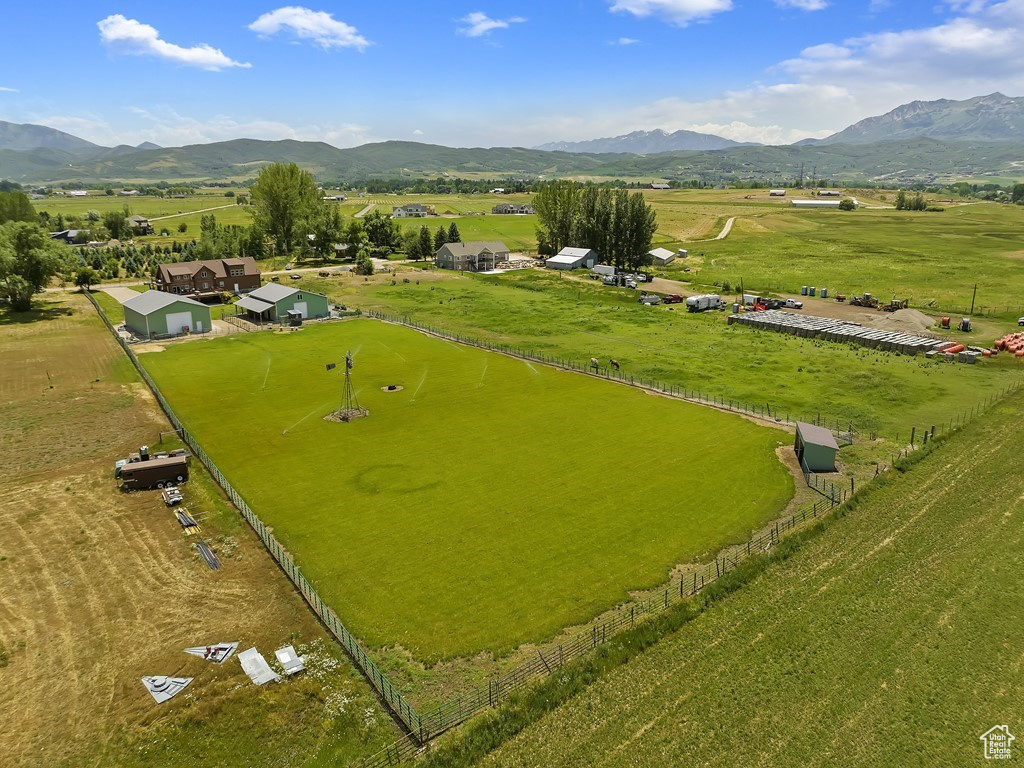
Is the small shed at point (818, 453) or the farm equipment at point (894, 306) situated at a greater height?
the farm equipment at point (894, 306)

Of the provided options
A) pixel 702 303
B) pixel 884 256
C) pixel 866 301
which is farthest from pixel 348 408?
pixel 884 256

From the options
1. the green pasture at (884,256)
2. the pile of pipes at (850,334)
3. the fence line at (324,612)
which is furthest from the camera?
the green pasture at (884,256)

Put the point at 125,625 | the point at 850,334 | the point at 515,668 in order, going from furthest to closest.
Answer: the point at 850,334 → the point at 125,625 → the point at 515,668

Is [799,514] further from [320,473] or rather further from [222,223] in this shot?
[222,223]

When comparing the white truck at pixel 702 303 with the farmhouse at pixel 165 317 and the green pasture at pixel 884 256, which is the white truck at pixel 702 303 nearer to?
the green pasture at pixel 884 256

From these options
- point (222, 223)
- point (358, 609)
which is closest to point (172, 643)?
point (358, 609)

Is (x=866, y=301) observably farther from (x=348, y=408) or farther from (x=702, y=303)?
(x=348, y=408)

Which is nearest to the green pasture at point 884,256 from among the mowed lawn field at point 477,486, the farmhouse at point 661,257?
the farmhouse at point 661,257
